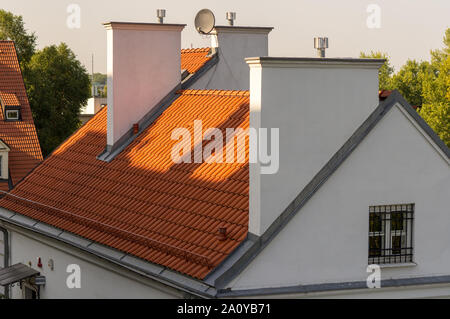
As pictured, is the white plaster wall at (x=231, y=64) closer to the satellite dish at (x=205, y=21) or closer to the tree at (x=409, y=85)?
the satellite dish at (x=205, y=21)

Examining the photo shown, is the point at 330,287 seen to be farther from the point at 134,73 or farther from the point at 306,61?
the point at 134,73

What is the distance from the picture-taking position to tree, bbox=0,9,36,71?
60734 mm

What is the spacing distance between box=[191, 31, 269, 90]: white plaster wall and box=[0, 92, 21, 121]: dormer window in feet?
65.3

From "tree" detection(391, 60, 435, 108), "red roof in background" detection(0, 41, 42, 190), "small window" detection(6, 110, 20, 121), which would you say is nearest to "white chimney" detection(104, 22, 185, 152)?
"red roof in background" detection(0, 41, 42, 190)

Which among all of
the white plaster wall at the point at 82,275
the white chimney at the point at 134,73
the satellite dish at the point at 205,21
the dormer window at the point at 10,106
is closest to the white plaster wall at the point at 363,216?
the white plaster wall at the point at 82,275

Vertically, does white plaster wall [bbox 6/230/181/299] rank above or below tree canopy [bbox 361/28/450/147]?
below

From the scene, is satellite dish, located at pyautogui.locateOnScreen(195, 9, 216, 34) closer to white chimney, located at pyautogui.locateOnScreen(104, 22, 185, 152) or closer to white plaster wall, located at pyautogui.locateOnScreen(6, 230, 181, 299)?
white chimney, located at pyautogui.locateOnScreen(104, 22, 185, 152)

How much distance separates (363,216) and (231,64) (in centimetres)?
919

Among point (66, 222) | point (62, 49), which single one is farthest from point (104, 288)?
point (62, 49)

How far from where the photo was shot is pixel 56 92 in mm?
61031

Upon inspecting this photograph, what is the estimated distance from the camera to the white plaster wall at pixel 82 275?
56.9 feet

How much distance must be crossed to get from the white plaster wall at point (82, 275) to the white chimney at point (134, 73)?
2.97 meters

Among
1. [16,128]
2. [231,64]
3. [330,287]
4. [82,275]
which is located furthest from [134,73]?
[16,128]
